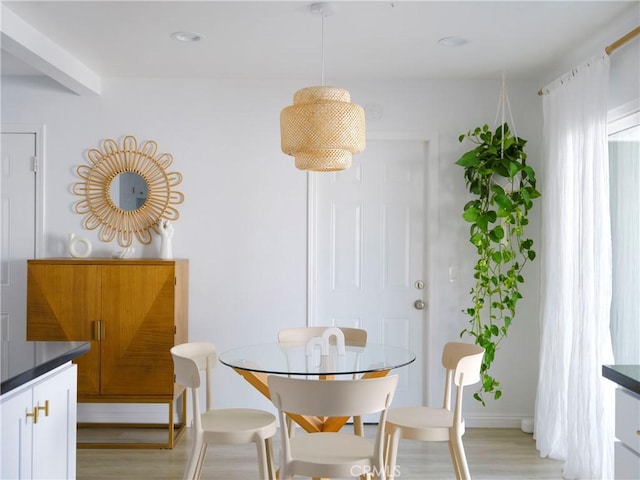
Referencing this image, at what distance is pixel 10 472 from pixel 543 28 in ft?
11.0

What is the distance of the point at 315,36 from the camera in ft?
11.6

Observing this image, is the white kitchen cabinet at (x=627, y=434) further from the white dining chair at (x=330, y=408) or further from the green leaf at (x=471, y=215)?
the green leaf at (x=471, y=215)

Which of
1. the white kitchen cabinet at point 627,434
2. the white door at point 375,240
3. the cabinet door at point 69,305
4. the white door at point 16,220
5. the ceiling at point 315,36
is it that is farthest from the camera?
the white door at point 375,240

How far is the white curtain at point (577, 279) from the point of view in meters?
3.27

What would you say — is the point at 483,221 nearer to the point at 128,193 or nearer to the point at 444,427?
the point at 444,427

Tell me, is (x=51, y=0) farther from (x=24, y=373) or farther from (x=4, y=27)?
(x=24, y=373)

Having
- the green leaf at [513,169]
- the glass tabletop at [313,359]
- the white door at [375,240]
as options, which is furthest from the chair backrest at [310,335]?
the green leaf at [513,169]

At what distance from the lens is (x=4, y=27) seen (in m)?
3.06

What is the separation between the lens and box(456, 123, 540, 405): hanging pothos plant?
163 inches

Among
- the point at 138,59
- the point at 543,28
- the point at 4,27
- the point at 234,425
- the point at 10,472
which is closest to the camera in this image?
the point at 10,472

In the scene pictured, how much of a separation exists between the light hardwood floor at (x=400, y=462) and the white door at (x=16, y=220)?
48.7 inches

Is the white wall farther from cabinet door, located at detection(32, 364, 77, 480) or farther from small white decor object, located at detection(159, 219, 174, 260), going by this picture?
cabinet door, located at detection(32, 364, 77, 480)

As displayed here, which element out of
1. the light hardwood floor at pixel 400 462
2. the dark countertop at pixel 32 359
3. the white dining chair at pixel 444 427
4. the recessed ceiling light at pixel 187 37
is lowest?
the light hardwood floor at pixel 400 462

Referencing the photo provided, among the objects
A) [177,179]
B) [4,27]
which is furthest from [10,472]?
[177,179]
